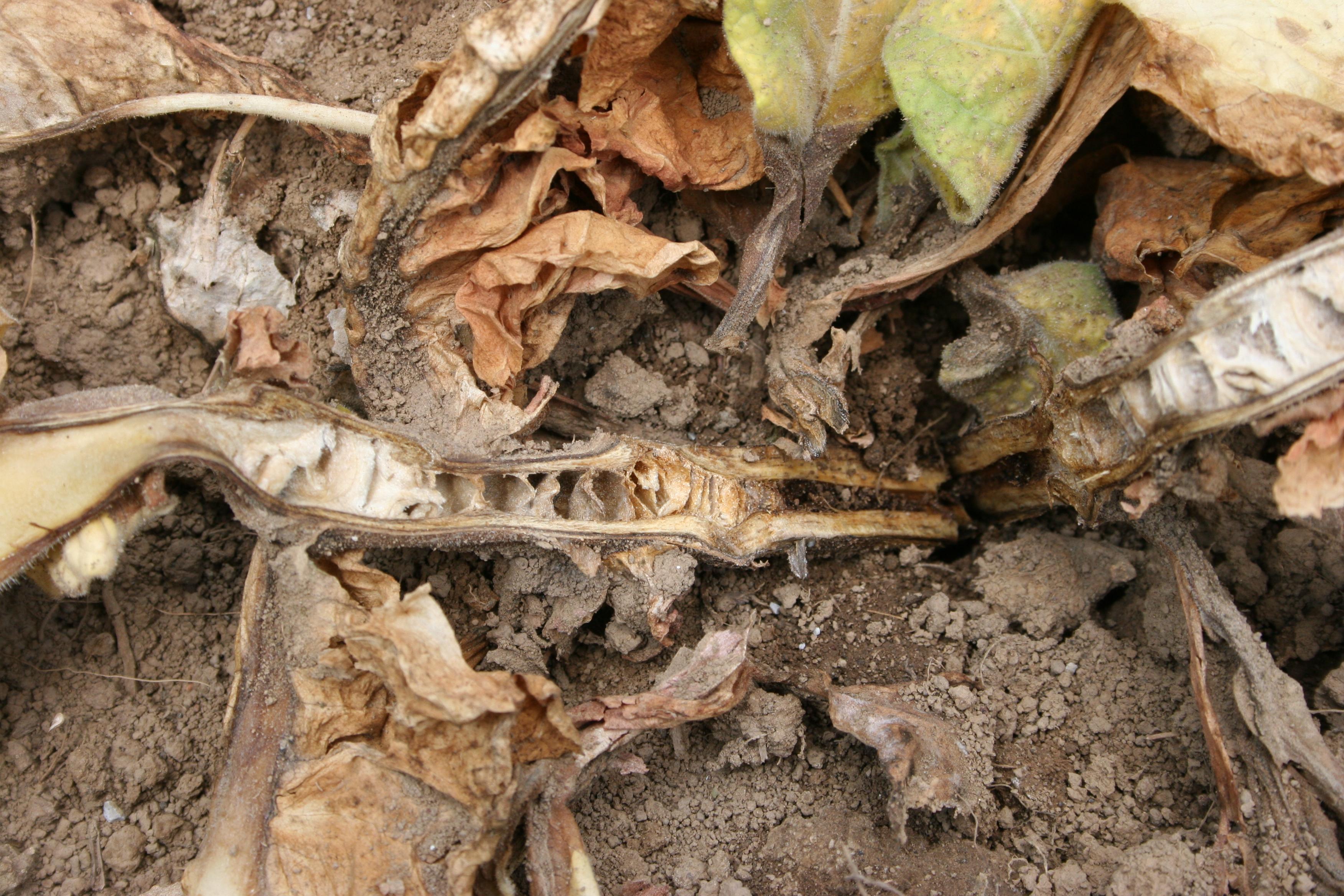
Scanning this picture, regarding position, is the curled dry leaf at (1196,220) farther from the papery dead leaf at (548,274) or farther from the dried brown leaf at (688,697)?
the dried brown leaf at (688,697)

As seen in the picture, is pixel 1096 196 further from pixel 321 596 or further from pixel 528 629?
pixel 321 596

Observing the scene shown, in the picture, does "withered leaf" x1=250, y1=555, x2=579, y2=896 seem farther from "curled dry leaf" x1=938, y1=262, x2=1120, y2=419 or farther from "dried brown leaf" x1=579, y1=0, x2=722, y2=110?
"curled dry leaf" x1=938, y1=262, x2=1120, y2=419

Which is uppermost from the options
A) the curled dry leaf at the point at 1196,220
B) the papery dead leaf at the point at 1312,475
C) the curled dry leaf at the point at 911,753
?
the curled dry leaf at the point at 1196,220

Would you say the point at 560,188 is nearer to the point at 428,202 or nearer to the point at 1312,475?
the point at 428,202

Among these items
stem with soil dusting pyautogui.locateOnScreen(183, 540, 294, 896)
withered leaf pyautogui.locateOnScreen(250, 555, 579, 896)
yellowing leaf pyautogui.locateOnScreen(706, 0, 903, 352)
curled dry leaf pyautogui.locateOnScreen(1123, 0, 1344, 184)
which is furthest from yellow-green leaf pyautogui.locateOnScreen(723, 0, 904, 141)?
stem with soil dusting pyautogui.locateOnScreen(183, 540, 294, 896)

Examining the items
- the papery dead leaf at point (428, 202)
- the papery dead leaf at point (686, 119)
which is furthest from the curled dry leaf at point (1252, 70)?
the papery dead leaf at point (428, 202)

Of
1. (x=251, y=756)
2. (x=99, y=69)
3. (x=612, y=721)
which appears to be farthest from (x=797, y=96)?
(x=251, y=756)

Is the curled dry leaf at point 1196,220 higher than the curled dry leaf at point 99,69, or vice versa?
the curled dry leaf at point 99,69
